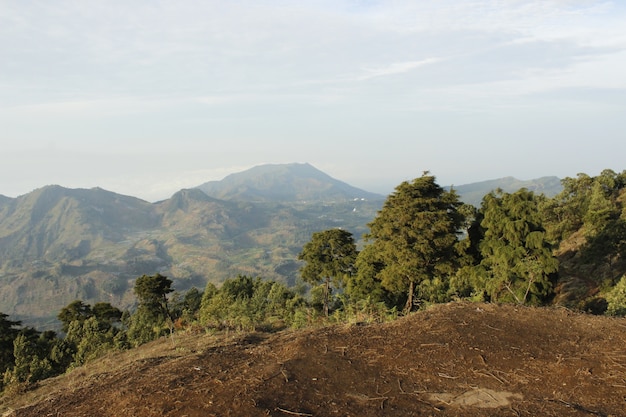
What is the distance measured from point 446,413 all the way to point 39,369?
2781 centimetres

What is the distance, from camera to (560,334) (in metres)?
8.02

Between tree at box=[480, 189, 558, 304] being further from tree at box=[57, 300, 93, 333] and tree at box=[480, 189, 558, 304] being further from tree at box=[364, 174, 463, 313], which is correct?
tree at box=[57, 300, 93, 333]

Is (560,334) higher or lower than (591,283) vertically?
higher

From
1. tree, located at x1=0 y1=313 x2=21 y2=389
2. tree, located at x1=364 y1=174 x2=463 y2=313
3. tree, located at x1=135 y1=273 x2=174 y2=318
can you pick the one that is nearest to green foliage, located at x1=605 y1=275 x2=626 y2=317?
tree, located at x1=364 y1=174 x2=463 y2=313

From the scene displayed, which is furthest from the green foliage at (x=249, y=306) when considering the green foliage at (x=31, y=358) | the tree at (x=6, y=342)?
the tree at (x=6, y=342)

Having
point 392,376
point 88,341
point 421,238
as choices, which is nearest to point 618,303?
point 421,238

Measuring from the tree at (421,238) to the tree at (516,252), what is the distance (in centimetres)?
167

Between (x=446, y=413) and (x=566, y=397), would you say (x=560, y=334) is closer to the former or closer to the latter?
(x=566, y=397)

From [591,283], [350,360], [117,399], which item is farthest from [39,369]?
[591,283]

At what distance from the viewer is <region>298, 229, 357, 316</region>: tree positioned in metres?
31.2

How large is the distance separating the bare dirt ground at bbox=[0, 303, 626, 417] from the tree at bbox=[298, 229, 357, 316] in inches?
881

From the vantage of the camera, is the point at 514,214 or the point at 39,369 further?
the point at 39,369

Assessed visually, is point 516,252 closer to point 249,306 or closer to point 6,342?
point 249,306

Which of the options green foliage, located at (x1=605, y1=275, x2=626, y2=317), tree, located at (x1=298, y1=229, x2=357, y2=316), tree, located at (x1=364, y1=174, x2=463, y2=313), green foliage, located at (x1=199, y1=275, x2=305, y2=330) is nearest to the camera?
green foliage, located at (x1=605, y1=275, x2=626, y2=317)
